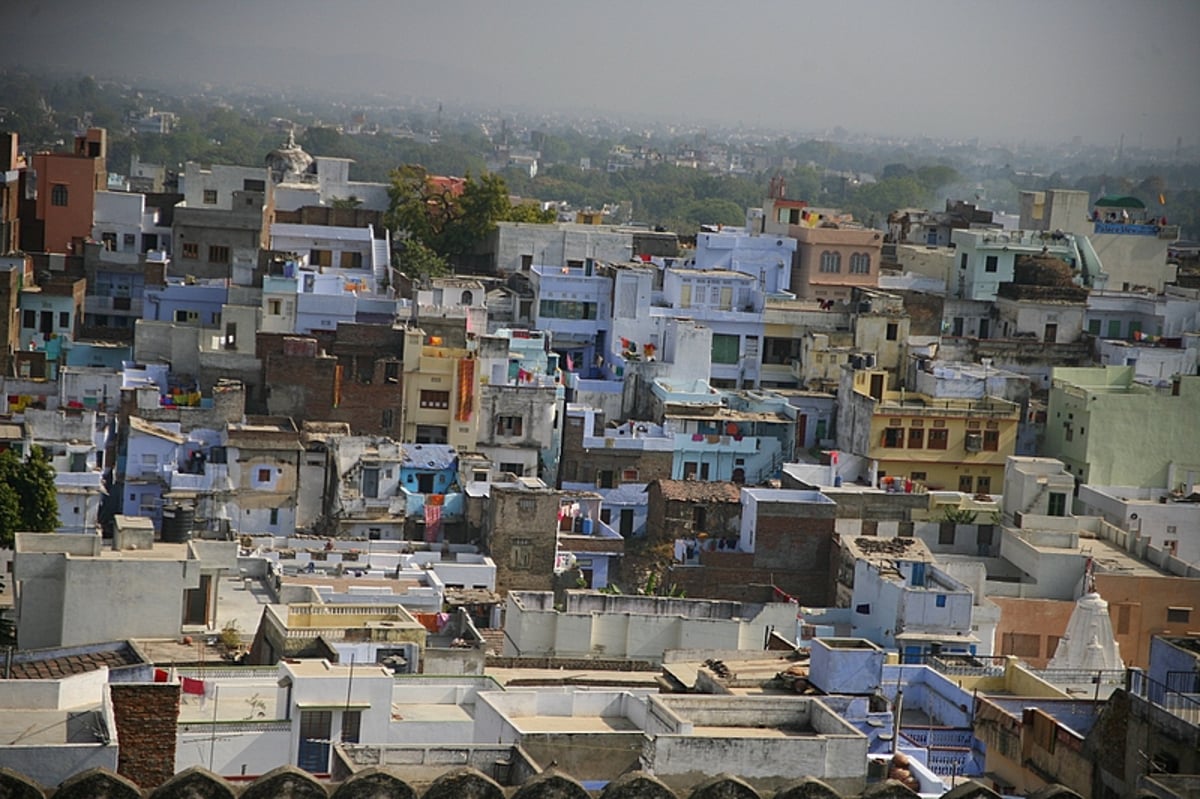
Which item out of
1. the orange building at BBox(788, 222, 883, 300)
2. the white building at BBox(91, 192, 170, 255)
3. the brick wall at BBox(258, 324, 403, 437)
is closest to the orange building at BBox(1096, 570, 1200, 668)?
the brick wall at BBox(258, 324, 403, 437)

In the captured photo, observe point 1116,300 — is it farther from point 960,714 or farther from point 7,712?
point 7,712

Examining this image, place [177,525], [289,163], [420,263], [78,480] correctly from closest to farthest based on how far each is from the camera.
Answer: [177,525], [78,480], [420,263], [289,163]

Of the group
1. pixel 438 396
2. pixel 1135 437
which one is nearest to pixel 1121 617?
pixel 1135 437

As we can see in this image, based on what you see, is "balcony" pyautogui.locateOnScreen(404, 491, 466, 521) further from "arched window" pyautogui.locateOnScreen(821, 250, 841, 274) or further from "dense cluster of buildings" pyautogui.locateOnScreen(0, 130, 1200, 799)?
"arched window" pyautogui.locateOnScreen(821, 250, 841, 274)

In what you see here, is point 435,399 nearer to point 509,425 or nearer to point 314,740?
point 509,425

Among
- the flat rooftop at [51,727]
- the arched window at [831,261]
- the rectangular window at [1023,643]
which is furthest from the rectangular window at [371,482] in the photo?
the flat rooftop at [51,727]

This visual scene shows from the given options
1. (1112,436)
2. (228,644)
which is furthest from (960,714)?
(1112,436)
